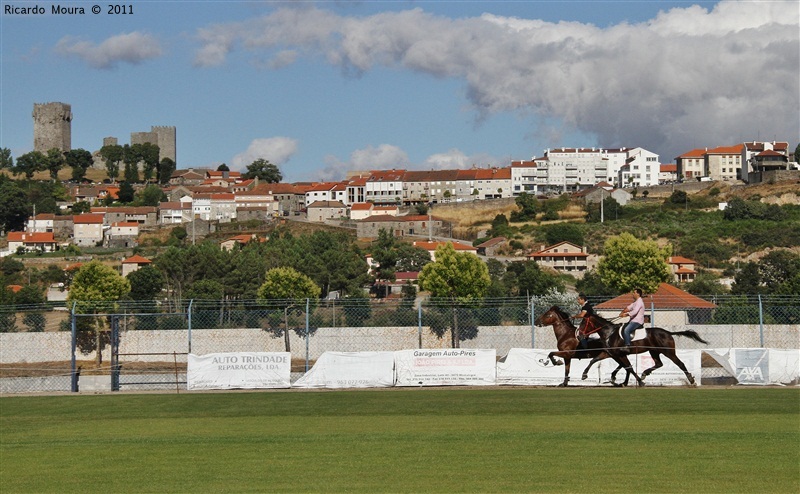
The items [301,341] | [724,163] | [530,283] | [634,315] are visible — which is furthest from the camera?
[724,163]

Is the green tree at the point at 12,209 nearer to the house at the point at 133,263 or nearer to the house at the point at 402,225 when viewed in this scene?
the house at the point at 133,263

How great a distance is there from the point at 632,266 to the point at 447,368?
1480 inches

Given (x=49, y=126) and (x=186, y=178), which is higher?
(x=49, y=126)

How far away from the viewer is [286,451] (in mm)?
13227

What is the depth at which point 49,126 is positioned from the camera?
197 m

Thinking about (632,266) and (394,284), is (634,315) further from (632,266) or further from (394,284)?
(394,284)

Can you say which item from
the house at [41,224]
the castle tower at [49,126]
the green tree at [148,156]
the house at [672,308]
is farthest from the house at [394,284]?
the castle tower at [49,126]

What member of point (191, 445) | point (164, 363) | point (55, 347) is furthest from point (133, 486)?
point (55, 347)

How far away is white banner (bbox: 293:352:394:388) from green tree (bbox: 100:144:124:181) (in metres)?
167

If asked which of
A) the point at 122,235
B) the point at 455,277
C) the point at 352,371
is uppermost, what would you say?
the point at 122,235

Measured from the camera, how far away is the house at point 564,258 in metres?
93.2

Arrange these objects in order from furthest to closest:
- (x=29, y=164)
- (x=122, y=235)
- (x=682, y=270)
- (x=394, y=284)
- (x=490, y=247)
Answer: (x=29, y=164)
(x=122, y=235)
(x=490, y=247)
(x=394, y=284)
(x=682, y=270)

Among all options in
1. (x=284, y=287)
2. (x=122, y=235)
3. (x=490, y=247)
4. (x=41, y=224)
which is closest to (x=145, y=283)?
(x=284, y=287)

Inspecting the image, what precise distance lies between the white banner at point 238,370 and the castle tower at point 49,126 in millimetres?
183763
